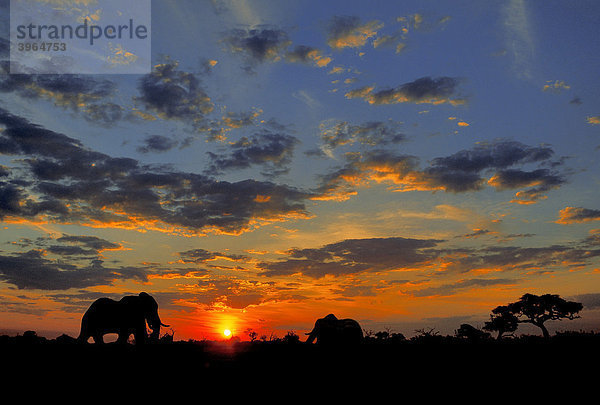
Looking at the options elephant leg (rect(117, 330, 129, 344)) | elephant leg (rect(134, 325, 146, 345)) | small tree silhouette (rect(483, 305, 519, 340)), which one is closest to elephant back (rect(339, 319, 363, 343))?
elephant leg (rect(134, 325, 146, 345))

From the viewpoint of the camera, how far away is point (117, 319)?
966 inches

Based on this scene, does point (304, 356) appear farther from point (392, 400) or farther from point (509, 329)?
point (509, 329)

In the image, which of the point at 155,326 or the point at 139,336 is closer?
the point at 139,336

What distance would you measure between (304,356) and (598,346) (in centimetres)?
1429

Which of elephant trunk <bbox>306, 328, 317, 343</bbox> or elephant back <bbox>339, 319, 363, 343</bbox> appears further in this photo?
elephant trunk <bbox>306, 328, 317, 343</bbox>

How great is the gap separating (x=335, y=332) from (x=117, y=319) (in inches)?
475

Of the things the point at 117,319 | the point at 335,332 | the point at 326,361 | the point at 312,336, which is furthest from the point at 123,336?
the point at 326,361

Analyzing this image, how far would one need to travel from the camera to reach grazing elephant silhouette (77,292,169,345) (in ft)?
78.7

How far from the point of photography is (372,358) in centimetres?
1894

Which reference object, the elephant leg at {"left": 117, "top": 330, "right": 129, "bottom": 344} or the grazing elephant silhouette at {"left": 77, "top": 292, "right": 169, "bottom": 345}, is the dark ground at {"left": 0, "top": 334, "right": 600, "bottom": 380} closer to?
the grazing elephant silhouette at {"left": 77, "top": 292, "right": 169, "bottom": 345}

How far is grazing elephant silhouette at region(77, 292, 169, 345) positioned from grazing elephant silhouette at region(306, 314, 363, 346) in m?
9.87

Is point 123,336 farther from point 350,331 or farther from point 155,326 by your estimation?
point 350,331

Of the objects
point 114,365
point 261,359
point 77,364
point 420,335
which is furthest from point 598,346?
point 77,364

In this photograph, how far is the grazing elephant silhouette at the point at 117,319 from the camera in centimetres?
2400
